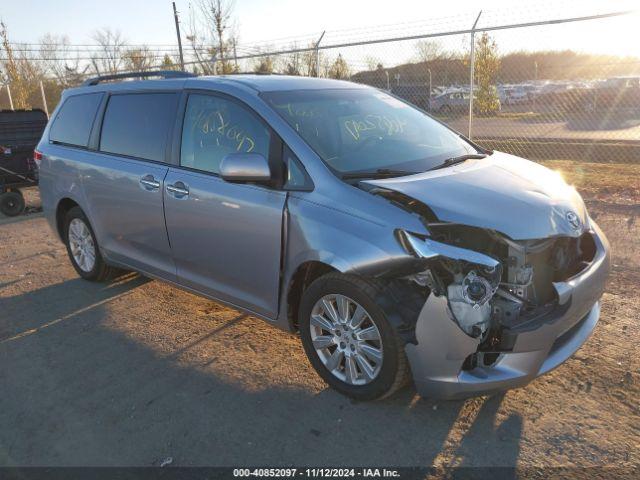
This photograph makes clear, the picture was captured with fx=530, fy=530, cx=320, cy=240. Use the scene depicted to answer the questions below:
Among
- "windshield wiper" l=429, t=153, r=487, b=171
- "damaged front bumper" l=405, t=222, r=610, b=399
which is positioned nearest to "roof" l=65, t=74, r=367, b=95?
"windshield wiper" l=429, t=153, r=487, b=171

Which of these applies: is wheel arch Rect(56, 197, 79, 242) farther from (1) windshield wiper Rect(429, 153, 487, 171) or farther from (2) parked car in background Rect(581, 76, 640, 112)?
(2) parked car in background Rect(581, 76, 640, 112)

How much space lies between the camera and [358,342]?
2.99 m

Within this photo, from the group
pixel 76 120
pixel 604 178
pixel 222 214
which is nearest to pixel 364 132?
pixel 222 214

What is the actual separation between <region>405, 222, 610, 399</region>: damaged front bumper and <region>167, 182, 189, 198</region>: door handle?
1.94 metres

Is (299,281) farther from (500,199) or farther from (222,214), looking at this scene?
(500,199)

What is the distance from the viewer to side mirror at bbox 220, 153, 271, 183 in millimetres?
3180

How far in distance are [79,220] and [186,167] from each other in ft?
6.11

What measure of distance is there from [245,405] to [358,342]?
2.53 feet

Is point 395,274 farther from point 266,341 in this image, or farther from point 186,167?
point 186,167

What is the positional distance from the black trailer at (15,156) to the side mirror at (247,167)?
22.6 feet

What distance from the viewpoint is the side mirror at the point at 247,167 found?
3180mm

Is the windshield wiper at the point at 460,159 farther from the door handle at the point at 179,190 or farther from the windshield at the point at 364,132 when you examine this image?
the door handle at the point at 179,190

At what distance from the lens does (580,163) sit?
10.9 m

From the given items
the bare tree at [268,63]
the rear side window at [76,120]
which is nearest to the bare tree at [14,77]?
the bare tree at [268,63]
